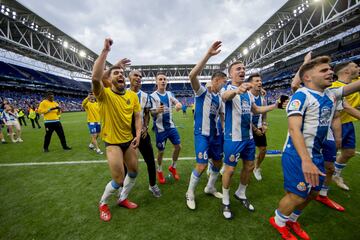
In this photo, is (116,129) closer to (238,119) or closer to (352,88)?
(238,119)

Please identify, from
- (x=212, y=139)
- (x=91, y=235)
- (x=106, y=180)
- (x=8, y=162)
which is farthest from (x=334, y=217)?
(x=8, y=162)

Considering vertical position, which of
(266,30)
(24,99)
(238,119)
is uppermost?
(266,30)

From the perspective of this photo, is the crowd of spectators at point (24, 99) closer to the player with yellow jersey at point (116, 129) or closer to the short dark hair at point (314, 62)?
the player with yellow jersey at point (116, 129)

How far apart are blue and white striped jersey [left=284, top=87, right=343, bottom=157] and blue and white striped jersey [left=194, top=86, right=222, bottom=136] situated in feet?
4.50

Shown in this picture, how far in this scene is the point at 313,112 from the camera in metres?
2.05

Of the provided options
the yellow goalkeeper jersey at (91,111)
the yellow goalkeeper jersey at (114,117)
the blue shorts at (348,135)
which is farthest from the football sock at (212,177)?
the yellow goalkeeper jersey at (91,111)

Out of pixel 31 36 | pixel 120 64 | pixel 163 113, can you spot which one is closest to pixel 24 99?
pixel 31 36

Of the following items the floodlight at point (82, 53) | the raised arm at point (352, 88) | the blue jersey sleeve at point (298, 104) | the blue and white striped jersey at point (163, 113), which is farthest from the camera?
the floodlight at point (82, 53)

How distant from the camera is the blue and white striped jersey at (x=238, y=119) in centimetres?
289

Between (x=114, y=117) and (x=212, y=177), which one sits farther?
(x=212, y=177)

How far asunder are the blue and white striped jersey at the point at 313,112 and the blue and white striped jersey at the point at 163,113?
2.68m

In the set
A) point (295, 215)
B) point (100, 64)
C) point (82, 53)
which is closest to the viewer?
point (100, 64)

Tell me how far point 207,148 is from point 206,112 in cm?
65

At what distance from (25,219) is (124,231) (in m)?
1.75
